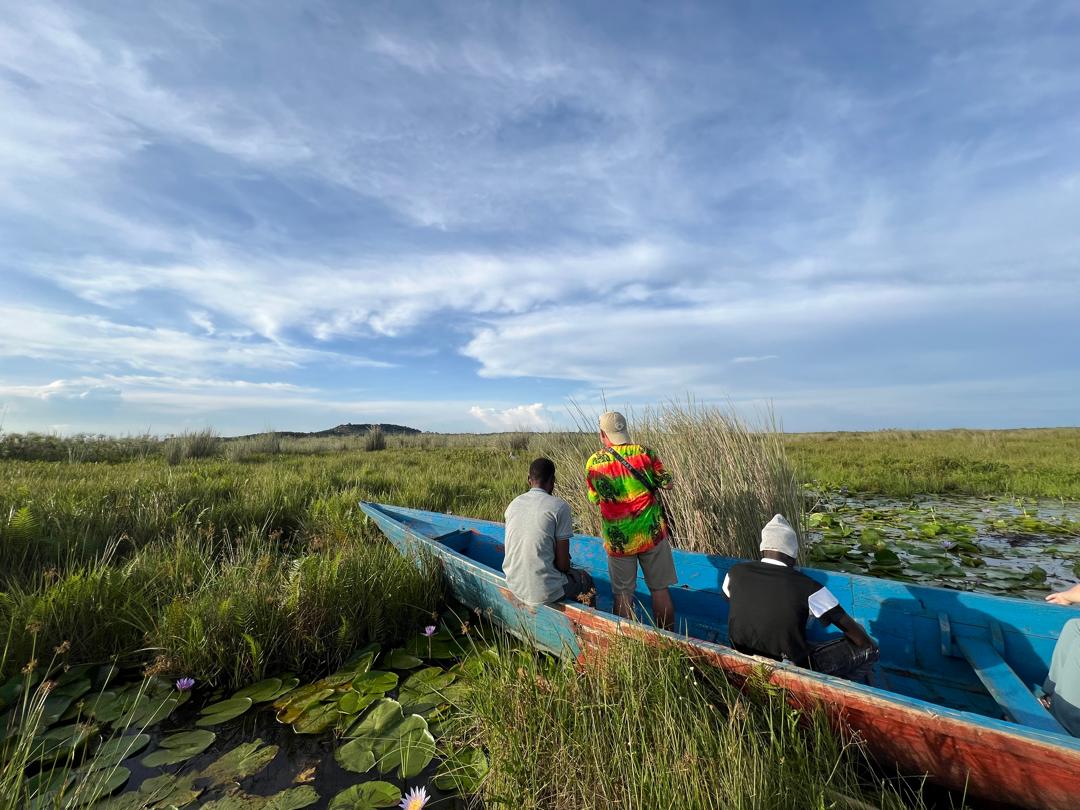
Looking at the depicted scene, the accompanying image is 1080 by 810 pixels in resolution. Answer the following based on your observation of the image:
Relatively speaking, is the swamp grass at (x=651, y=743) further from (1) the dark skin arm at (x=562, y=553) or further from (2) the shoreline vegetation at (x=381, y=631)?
(1) the dark skin arm at (x=562, y=553)

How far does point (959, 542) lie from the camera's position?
6.68 m

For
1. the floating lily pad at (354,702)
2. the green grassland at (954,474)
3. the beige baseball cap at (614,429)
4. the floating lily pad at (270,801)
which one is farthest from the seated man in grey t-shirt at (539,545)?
the green grassland at (954,474)

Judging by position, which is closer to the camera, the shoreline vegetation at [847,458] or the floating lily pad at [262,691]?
the floating lily pad at [262,691]

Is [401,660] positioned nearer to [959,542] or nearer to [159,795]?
[159,795]

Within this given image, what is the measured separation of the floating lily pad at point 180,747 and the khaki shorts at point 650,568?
3.05 metres

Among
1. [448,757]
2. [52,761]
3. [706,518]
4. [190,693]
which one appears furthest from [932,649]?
[52,761]

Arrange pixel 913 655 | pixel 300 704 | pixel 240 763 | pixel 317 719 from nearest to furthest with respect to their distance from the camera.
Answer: pixel 240 763 → pixel 317 719 → pixel 300 704 → pixel 913 655

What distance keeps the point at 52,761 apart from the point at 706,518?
537cm

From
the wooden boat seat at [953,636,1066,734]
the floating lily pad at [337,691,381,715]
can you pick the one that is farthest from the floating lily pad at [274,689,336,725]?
the wooden boat seat at [953,636,1066,734]

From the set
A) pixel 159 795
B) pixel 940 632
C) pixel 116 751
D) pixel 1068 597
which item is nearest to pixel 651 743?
pixel 159 795

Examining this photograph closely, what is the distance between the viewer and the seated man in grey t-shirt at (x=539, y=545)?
11.8ft

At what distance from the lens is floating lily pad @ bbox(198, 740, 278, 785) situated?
259cm

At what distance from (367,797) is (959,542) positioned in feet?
25.7

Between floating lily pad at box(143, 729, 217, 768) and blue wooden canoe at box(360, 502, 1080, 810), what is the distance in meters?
1.96
